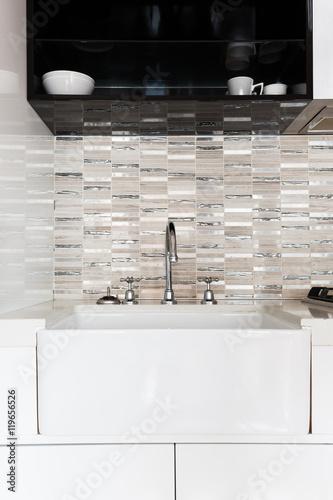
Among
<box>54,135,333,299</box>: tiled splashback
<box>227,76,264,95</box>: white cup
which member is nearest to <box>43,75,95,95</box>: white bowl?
<box>54,135,333,299</box>: tiled splashback

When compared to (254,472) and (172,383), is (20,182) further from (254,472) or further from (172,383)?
(254,472)

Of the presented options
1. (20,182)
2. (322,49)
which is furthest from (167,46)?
(20,182)

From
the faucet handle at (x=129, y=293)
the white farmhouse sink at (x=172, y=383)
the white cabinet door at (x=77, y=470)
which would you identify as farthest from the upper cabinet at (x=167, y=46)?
the white cabinet door at (x=77, y=470)

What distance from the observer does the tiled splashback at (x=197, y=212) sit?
Result: 1.47 meters

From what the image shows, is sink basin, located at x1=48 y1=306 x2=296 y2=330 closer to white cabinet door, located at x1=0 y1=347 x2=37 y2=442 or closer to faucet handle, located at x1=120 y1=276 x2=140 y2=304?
faucet handle, located at x1=120 y1=276 x2=140 y2=304

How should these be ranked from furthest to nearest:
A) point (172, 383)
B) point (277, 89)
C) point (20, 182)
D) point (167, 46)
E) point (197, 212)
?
point (197, 212) → point (167, 46) → point (277, 89) → point (20, 182) → point (172, 383)

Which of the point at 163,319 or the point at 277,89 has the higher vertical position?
the point at 277,89

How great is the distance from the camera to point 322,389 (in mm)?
896

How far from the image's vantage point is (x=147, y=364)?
886mm

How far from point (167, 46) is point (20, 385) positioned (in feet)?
3.76

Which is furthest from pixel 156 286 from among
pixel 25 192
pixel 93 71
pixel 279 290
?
pixel 93 71

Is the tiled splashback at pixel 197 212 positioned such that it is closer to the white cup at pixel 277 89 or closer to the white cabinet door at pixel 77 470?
the white cup at pixel 277 89

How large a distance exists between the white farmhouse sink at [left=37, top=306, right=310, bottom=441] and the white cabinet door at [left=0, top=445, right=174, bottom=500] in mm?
49

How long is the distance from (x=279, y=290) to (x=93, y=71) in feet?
3.36
